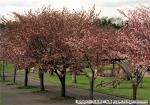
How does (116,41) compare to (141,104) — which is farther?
(141,104)

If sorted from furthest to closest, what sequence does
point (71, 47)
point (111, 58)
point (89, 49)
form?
point (71, 47), point (89, 49), point (111, 58)

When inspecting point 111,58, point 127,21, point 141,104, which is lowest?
point 141,104

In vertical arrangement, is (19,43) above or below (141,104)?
above

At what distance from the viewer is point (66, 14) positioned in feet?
118

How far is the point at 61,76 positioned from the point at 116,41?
11.6 metres

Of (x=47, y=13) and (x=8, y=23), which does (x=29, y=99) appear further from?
(x=8, y=23)

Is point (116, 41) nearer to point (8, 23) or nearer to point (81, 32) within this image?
point (81, 32)

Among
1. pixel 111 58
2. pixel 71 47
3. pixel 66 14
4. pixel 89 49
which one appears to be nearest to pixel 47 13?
pixel 66 14

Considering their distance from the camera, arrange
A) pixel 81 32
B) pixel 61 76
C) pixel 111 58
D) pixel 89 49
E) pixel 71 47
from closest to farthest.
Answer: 1. pixel 111 58
2. pixel 89 49
3. pixel 71 47
4. pixel 81 32
5. pixel 61 76

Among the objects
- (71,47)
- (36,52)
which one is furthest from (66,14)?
(71,47)

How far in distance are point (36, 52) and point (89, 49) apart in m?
7.25

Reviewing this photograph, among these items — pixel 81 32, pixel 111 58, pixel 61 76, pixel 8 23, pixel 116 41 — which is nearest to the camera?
pixel 116 41

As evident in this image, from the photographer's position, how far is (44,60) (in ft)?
106

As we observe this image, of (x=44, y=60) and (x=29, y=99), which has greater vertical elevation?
(x=44, y=60)
